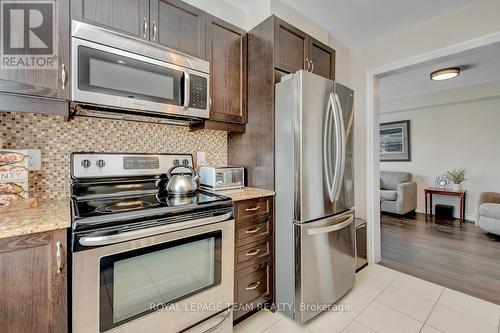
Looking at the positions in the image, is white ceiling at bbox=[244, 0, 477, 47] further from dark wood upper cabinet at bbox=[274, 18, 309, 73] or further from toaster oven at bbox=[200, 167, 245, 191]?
toaster oven at bbox=[200, 167, 245, 191]

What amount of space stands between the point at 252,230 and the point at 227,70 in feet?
4.17

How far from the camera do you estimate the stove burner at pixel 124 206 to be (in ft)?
3.88

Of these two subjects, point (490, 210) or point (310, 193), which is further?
point (490, 210)

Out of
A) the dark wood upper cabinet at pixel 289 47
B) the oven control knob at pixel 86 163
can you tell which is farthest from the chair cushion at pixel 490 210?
the oven control knob at pixel 86 163

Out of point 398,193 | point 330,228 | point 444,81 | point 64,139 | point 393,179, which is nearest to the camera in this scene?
point 64,139

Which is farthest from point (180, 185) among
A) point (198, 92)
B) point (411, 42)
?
point (411, 42)

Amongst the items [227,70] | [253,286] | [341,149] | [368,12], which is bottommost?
[253,286]

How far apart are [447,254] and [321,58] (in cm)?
275

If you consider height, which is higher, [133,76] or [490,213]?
[133,76]

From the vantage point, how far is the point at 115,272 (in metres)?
1.04

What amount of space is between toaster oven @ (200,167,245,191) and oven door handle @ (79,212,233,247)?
443 millimetres

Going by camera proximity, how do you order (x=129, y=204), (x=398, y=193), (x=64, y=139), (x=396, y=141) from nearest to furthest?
(x=129, y=204)
(x=64, y=139)
(x=398, y=193)
(x=396, y=141)

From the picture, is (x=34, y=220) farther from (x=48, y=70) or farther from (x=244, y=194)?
(x=244, y=194)

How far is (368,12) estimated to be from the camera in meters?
2.15
